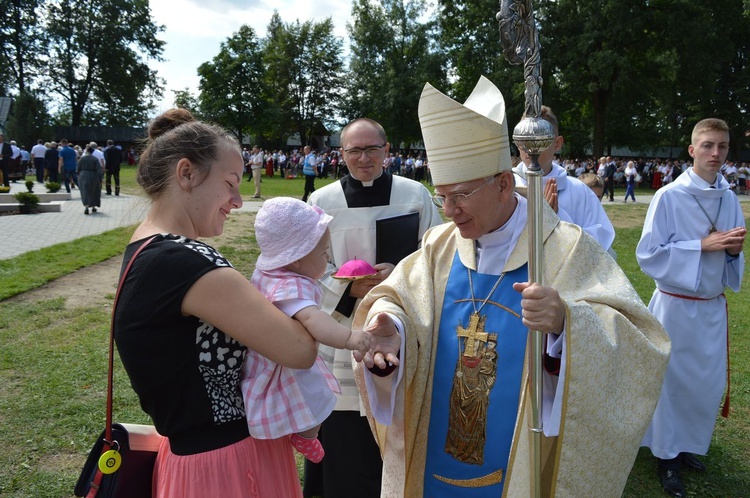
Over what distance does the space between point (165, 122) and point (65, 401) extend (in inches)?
154

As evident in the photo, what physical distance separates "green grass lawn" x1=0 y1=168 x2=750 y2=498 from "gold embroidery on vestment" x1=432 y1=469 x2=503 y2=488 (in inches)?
65.2

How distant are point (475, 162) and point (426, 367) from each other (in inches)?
33.4

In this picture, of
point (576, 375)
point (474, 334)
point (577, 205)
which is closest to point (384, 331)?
point (474, 334)

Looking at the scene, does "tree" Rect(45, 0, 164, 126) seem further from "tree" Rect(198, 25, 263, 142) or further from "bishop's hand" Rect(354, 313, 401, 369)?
"bishop's hand" Rect(354, 313, 401, 369)

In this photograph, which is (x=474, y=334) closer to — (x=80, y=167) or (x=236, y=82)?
(x=80, y=167)

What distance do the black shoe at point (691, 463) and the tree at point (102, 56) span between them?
181 ft

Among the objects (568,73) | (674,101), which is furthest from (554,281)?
(674,101)

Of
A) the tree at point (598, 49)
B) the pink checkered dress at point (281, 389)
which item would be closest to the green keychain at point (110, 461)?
the pink checkered dress at point (281, 389)

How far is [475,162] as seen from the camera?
2.42 metres

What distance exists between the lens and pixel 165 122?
205 cm

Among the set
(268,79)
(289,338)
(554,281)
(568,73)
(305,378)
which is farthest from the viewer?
(268,79)

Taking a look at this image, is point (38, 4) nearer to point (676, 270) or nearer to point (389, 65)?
point (389, 65)

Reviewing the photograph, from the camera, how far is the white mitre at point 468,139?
7.93 feet

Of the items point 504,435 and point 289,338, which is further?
point 504,435
